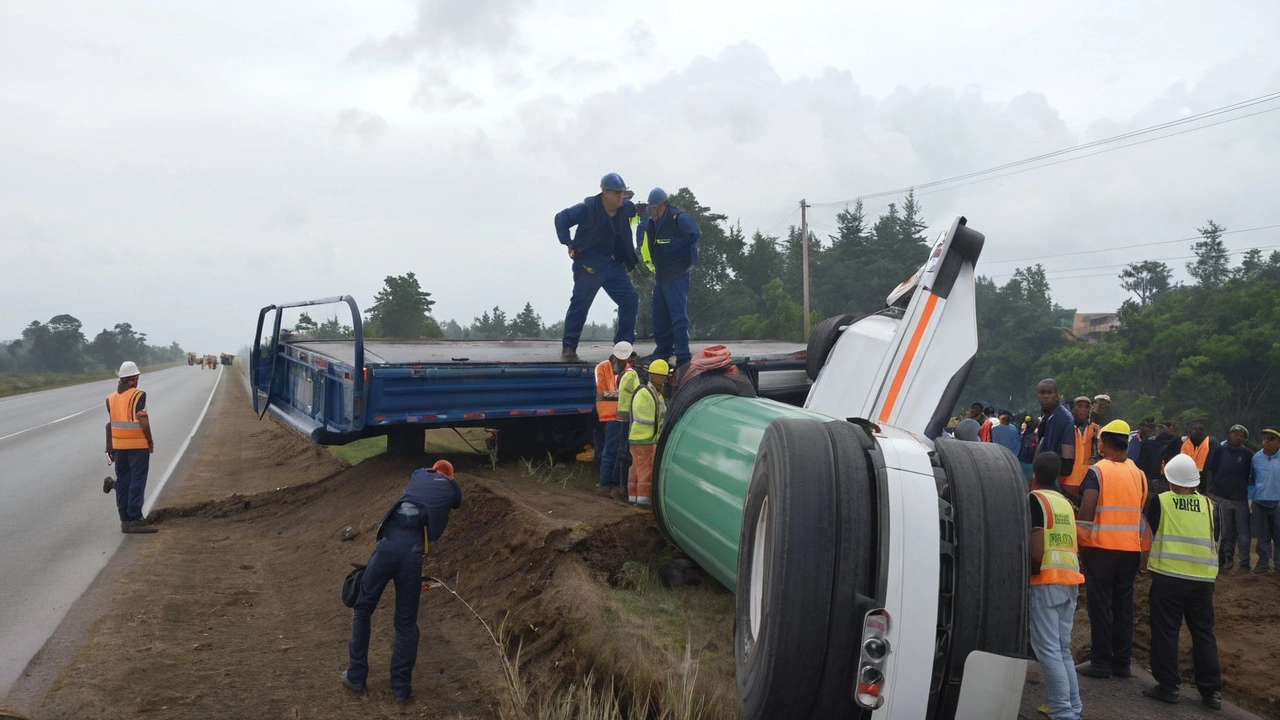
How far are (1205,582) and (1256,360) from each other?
30257 millimetres

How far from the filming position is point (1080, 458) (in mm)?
8227

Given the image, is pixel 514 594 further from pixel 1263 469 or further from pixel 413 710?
pixel 1263 469

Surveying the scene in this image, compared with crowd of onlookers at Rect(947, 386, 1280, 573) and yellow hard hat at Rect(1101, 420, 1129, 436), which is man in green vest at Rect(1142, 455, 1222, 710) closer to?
yellow hard hat at Rect(1101, 420, 1129, 436)

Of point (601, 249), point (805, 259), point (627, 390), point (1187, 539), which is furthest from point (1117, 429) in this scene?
point (805, 259)

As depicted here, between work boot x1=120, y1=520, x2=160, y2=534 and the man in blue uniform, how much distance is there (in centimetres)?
477

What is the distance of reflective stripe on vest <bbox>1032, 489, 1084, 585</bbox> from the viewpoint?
4801mm

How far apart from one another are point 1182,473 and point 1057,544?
169 cm

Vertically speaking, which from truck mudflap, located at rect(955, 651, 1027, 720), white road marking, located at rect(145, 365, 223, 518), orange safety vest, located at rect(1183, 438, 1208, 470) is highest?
truck mudflap, located at rect(955, 651, 1027, 720)

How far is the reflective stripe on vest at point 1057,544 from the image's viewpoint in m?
4.80

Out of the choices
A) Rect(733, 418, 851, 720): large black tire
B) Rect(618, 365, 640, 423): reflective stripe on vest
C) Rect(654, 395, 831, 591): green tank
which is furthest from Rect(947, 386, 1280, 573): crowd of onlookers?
Rect(733, 418, 851, 720): large black tire

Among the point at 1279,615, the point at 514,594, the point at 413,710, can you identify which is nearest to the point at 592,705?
the point at 413,710

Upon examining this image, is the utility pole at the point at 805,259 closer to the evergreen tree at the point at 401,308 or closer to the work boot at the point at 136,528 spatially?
the evergreen tree at the point at 401,308

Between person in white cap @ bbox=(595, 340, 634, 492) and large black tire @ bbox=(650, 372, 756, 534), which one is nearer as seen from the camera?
large black tire @ bbox=(650, 372, 756, 534)

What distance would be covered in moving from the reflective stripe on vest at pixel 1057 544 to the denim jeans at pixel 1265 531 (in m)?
6.08
